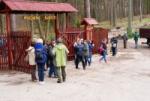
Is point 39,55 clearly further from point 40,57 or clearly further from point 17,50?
point 17,50

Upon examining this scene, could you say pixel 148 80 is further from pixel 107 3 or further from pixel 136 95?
pixel 107 3

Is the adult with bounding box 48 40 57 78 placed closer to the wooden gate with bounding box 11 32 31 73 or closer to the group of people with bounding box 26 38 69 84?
the group of people with bounding box 26 38 69 84

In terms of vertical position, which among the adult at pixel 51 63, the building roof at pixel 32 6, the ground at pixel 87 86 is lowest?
the ground at pixel 87 86

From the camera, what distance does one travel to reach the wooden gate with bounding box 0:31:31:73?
17172 mm

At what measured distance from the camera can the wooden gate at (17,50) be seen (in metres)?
17.2

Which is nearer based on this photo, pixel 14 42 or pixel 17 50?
pixel 17 50

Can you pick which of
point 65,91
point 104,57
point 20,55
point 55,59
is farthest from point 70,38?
point 65,91

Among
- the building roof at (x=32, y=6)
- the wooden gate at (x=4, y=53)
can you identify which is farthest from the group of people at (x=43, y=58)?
the building roof at (x=32, y=6)

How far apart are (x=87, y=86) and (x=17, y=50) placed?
212 inches

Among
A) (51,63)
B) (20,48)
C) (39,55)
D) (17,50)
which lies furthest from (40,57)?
(17,50)

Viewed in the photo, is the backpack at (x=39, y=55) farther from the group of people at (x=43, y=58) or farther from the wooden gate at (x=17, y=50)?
the wooden gate at (x=17, y=50)

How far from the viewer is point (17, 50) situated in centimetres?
1822

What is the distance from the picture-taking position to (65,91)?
1306 centimetres

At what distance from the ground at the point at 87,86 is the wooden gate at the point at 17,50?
470 mm
